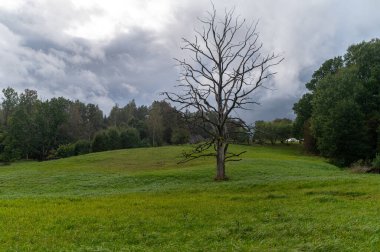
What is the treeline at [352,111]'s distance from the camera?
170 ft

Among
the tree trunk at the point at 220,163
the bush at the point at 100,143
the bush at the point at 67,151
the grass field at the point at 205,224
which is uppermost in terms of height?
the bush at the point at 100,143

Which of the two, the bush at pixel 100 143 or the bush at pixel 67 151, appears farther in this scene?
the bush at pixel 100 143

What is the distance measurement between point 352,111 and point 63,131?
73.6 meters

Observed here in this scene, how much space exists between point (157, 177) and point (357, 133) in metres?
33.0

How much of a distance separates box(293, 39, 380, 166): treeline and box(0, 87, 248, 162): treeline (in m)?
24.3

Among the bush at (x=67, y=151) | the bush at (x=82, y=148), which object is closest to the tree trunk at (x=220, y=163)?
the bush at (x=82, y=148)

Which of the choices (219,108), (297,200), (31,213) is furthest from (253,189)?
(31,213)

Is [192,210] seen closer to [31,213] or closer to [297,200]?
[297,200]

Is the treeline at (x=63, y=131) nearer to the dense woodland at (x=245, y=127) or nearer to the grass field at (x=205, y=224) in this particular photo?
the dense woodland at (x=245, y=127)

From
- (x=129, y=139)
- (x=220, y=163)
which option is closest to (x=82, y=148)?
(x=129, y=139)

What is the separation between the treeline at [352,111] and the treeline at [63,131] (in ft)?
79.8

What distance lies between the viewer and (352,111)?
5125cm

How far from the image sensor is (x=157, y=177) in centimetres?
3266

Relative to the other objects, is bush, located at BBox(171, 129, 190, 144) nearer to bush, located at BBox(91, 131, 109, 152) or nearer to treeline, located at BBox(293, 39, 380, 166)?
bush, located at BBox(91, 131, 109, 152)
